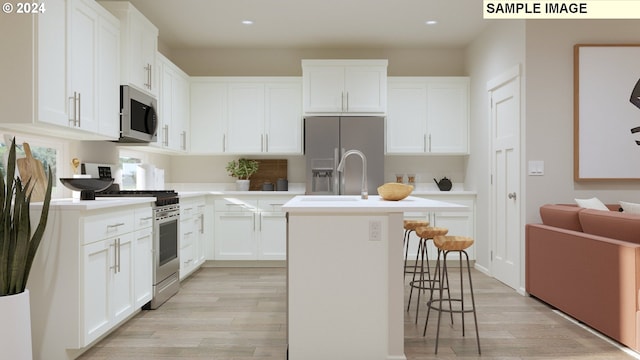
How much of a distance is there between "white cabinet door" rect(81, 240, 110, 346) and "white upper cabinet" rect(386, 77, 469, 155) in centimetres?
379

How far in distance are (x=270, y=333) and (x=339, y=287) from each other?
87cm

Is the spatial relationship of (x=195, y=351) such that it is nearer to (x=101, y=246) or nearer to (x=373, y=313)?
(x=101, y=246)

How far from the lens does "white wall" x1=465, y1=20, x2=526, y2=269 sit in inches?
180

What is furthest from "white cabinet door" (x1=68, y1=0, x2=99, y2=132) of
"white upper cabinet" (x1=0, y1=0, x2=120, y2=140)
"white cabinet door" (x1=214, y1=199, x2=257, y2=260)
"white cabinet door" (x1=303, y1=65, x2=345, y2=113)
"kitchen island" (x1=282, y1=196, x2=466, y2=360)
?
"white cabinet door" (x1=303, y1=65, x2=345, y2=113)

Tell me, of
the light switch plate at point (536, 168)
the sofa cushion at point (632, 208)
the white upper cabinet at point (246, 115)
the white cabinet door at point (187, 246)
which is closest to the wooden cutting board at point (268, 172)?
the white upper cabinet at point (246, 115)

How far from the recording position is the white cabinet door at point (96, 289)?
2654 millimetres

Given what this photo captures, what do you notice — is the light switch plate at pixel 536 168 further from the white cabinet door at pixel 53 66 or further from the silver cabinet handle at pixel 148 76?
the white cabinet door at pixel 53 66

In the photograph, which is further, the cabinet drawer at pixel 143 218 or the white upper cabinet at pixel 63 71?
the cabinet drawer at pixel 143 218

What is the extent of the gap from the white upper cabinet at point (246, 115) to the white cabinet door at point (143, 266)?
2.34 m

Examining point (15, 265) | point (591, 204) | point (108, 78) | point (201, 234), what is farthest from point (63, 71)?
point (591, 204)

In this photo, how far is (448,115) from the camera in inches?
226

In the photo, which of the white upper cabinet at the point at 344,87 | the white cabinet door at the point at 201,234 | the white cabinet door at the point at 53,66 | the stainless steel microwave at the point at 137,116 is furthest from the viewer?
the white upper cabinet at the point at 344,87

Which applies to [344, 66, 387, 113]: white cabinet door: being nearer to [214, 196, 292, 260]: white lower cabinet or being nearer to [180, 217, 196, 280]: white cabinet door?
[214, 196, 292, 260]: white lower cabinet

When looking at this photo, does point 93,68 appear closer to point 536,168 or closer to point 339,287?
point 339,287
